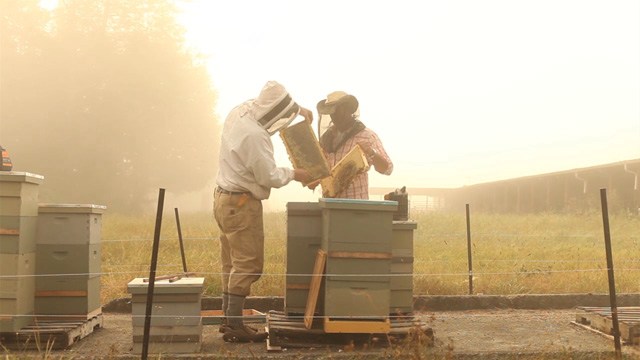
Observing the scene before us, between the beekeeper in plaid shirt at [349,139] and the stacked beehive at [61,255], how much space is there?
229 centimetres

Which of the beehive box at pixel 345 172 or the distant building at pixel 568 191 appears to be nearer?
the beehive box at pixel 345 172

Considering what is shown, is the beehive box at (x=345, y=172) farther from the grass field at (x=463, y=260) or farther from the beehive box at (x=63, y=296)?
the beehive box at (x=63, y=296)

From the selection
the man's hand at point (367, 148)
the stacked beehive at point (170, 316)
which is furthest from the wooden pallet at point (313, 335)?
the man's hand at point (367, 148)

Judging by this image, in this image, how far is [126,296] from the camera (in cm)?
734

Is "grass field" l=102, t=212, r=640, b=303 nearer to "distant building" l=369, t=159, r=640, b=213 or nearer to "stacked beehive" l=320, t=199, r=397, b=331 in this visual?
"stacked beehive" l=320, t=199, r=397, b=331

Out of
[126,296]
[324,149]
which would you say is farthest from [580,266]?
[126,296]

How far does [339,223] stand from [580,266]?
6.09 metres

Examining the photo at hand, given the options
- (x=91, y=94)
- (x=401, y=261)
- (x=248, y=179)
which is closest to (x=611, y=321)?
(x=401, y=261)

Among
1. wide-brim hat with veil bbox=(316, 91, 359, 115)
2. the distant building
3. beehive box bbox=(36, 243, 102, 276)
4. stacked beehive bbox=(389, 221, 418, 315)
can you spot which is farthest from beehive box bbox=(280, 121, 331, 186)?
the distant building

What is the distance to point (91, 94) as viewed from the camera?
2723cm

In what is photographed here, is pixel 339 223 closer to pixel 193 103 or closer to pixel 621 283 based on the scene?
pixel 621 283

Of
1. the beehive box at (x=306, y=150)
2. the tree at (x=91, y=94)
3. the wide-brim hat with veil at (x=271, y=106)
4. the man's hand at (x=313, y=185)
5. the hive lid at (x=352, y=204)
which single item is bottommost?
the hive lid at (x=352, y=204)

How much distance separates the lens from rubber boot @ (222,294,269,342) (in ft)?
16.8

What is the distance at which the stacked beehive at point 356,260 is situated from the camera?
16.1ft
